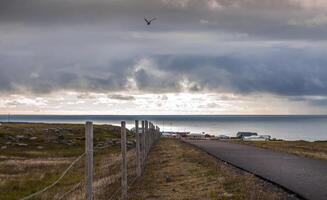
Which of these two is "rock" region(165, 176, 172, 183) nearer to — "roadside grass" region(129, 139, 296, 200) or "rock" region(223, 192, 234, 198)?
"roadside grass" region(129, 139, 296, 200)

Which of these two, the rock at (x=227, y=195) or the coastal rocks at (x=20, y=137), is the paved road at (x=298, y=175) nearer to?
the rock at (x=227, y=195)

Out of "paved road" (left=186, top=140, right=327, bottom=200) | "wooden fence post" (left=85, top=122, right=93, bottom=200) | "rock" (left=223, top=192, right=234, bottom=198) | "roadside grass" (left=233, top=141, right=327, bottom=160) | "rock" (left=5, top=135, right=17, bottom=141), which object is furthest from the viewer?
"rock" (left=5, top=135, right=17, bottom=141)

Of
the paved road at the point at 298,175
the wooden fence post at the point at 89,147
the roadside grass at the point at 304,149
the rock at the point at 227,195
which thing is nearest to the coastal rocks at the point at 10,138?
the roadside grass at the point at 304,149

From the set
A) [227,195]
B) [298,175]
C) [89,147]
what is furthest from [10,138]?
[89,147]

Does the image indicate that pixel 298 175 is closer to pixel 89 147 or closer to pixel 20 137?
pixel 89 147

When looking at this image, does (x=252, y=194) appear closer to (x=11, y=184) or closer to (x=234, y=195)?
(x=234, y=195)

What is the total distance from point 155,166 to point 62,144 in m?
52.6

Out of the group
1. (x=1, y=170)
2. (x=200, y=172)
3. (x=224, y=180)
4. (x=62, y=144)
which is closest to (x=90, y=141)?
(x=224, y=180)

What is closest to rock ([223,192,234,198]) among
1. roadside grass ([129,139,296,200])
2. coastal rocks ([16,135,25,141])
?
roadside grass ([129,139,296,200])

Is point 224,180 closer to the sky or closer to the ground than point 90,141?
closer to the ground

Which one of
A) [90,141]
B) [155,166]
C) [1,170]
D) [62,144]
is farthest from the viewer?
[62,144]

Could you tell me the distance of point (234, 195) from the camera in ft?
52.6

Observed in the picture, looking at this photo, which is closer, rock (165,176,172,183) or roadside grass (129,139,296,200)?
roadside grass (129,139,296,200)

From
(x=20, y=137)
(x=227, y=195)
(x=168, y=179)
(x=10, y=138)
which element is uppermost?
(x=20, y=137)
